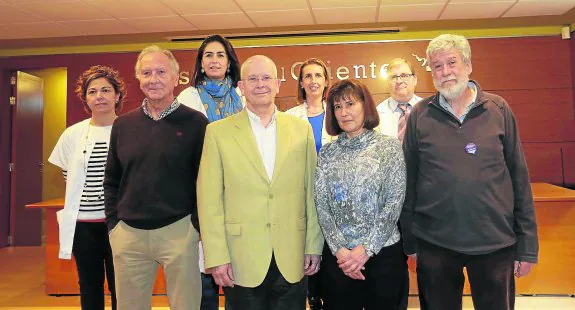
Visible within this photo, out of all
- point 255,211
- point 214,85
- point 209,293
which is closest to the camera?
point 255,211

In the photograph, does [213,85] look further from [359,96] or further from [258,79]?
[359,96]

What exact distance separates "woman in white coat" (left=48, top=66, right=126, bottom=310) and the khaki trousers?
516mm

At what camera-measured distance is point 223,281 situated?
193 cm

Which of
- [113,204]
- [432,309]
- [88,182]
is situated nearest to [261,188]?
[113,204]

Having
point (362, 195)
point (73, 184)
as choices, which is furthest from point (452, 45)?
point (73, 184)

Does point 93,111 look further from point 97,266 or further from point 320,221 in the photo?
point 320,221

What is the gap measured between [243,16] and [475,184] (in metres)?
4.12

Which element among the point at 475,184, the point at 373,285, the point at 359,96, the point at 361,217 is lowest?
the point at 373,285

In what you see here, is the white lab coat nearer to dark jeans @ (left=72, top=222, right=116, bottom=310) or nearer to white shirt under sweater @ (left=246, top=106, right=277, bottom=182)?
dark jeans @ (left=72, top=222, right=116, bottom=310)

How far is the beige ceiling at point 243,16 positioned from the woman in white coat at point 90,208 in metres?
2.56

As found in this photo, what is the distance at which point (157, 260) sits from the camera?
2.10 metres

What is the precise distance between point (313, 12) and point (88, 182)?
3603 millimetres

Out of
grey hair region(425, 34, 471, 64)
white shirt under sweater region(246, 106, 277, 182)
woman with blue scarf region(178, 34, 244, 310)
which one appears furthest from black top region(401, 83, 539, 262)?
woman with blue scarf region(178, 34, 244, 310)

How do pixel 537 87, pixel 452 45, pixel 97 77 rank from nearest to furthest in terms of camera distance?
1. pixel 452 45
2. pixel 97 77
3. pixel 537 87
